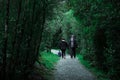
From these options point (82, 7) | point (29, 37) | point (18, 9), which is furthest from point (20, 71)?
point (82, 7)

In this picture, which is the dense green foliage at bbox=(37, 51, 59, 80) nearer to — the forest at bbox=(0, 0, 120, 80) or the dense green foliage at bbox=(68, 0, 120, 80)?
the forest at bbox=(0, 0, 120, 80)

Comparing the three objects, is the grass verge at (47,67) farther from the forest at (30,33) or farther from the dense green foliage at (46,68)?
the forest at (30,33)

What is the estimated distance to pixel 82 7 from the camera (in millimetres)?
17078

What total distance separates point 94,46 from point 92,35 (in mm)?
675

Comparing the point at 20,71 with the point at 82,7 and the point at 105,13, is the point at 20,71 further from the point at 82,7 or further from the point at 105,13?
the point at 82,7

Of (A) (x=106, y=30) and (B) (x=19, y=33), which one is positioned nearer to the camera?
(B) (x=19, y=33)

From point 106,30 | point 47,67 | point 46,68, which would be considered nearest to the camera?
point 106,30

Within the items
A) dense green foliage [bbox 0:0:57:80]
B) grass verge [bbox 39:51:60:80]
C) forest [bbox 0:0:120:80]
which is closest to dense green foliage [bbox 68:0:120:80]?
forest [bbox 0:0:120:80]

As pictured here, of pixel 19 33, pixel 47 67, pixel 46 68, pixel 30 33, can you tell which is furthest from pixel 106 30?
pixel 19 33

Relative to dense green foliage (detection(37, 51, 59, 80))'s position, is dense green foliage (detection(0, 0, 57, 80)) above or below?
above

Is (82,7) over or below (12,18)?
over

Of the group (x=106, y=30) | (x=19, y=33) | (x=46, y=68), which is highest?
(x=106, y=30)

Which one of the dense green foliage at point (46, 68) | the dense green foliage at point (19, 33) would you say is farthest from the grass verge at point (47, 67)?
the dense green foliage at point (19, 33)

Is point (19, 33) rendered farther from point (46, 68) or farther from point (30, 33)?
point (46, 68)
